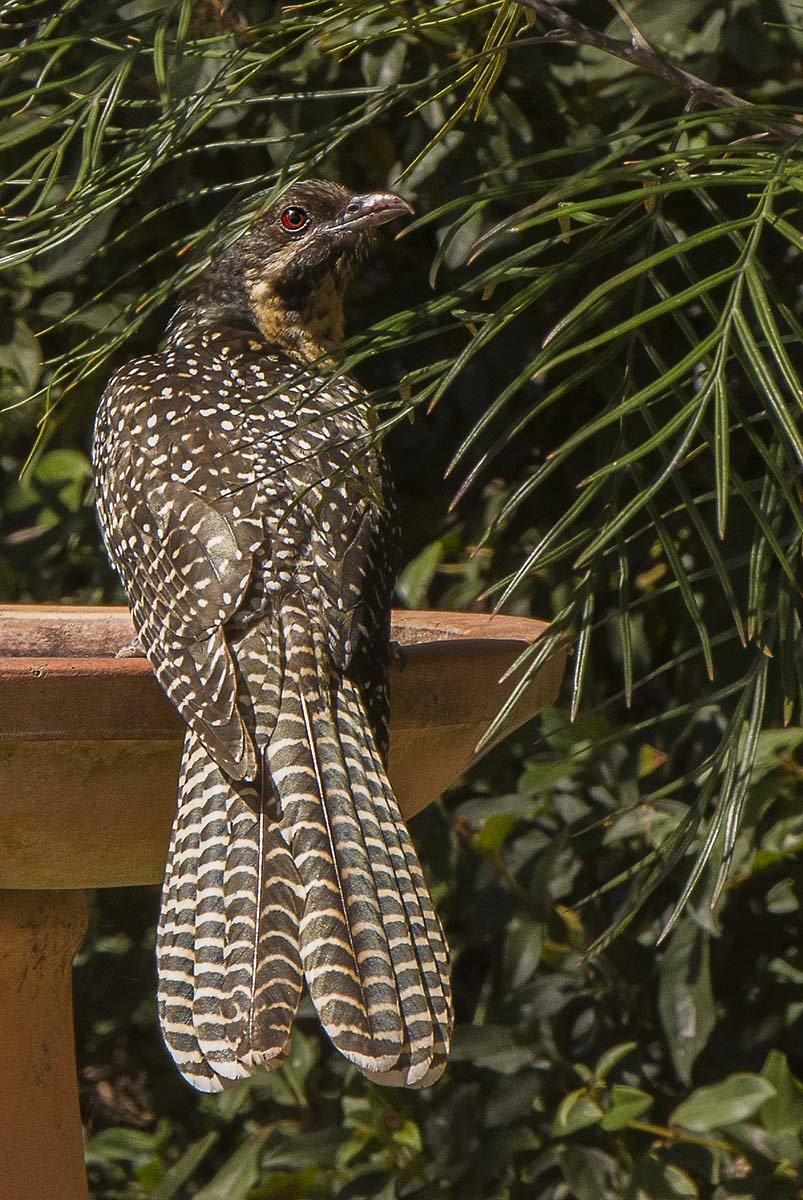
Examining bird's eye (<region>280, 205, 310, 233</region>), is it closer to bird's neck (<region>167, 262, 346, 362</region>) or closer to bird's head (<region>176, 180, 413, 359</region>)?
bird's head (<region>176, 180, 413, 359</region>)

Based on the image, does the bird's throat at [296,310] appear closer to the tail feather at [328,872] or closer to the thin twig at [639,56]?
the tail feather at [328,872]

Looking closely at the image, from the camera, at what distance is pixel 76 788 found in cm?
186

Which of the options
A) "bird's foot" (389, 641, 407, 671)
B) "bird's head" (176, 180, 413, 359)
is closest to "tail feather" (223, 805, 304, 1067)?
"bird's foot" (389, 641, 407, 671)

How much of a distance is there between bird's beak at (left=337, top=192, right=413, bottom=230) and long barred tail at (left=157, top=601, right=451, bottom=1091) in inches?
46.4

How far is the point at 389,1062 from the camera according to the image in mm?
1730

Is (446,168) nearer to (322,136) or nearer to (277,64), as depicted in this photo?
(277,64)

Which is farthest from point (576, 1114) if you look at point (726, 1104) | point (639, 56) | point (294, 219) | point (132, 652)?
point (639, 56)

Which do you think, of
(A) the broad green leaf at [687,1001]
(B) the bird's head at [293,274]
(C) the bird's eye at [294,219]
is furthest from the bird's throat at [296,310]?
(A) the broad green leaf at [687,1001]

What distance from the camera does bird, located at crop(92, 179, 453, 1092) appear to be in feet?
5.79

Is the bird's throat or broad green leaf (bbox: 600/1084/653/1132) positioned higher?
the bird's throat

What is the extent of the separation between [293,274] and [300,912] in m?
1.74

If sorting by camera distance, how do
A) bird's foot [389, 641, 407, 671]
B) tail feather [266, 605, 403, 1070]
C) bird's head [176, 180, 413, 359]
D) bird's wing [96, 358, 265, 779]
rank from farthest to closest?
bird's head [176, 180, 413, 359] → bird's foot [389, 641, 407, 671] → bird's wing [96, 358, 265, 779] → tail feather [266, 605, 403, 1070]

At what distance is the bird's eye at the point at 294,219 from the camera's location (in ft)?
10.6

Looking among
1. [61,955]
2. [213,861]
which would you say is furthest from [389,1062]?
[61,955]
